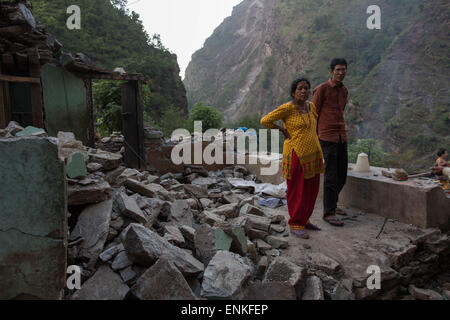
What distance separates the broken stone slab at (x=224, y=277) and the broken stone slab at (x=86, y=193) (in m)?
1.02

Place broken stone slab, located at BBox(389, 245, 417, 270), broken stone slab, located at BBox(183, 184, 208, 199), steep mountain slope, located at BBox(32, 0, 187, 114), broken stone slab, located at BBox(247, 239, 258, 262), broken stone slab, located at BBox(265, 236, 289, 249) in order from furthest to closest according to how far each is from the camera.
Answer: steep mountain slope, located at BBox(32, 0, 187, 114) < broken stone slab, located at BBox(183, 184, 208, 199) < broken stone slab, located at BBox(265, 236, 289, 249) < broken stone slab, located at BBox(389, 245, 417, 270) < broken stone slab, located at BBox(247, 239, 258, 262)

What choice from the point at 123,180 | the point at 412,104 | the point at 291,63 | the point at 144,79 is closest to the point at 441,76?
the point at 412,104

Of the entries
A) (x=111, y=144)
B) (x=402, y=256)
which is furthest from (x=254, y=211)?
(x=111, y=144)

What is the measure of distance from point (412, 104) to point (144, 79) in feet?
87.8

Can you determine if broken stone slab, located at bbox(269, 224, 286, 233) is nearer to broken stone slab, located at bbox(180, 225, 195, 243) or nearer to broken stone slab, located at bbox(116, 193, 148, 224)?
broken stone slab, located at bbox(180, 225, 195, 243)

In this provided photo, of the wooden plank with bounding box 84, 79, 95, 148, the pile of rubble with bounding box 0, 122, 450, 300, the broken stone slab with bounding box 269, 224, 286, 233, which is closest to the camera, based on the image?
the pile of rubble with bounding box 0, 122, 450, 300

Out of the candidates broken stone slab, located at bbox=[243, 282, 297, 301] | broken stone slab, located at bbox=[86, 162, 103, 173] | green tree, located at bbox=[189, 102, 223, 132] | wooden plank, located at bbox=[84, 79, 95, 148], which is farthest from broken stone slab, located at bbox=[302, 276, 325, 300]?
green tree, located at bbox=[189, 102, 223, 132]

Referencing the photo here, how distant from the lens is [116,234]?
7.09ft

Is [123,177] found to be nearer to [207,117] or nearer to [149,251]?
[149,251]

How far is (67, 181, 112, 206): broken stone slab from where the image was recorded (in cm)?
Answer: 218

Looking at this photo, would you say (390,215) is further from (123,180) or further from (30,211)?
(30,211)

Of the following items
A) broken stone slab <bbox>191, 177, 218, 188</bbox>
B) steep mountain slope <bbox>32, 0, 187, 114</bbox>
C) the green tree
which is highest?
steep mountain slope <bbox>32, 0, 187, 114</bbox>

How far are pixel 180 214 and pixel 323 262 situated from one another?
4.35ft

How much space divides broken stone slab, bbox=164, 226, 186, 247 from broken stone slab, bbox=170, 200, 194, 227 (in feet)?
0.90
